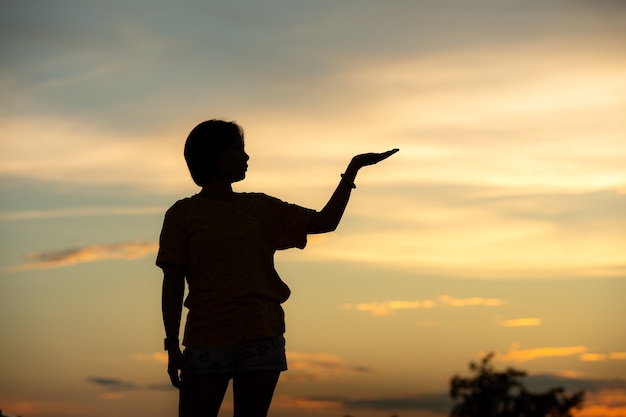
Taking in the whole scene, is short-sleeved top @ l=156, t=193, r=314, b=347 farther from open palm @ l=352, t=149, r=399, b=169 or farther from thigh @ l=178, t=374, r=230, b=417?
open palm @ l=352, t=149, r=399, b=169

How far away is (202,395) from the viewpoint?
5785 mm

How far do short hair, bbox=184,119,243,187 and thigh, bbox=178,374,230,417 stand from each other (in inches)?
46.5

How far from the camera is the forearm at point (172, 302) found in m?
5.96

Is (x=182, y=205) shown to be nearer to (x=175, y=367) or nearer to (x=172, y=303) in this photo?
(x=172, y=303)

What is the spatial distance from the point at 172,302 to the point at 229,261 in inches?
16.6

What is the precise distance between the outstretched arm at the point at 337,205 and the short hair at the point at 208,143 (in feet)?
2.19

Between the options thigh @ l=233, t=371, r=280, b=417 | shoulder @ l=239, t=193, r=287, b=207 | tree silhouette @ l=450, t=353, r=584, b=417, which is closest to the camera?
thigh @ l=233, t=371, r=280, b=417

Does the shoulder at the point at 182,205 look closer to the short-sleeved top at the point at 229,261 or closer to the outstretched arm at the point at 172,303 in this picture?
the short-sleeved top at the point at 229,261

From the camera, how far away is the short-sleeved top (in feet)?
19.1

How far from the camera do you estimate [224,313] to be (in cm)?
583

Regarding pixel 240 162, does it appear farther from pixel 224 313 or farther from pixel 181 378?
pixel 181 378

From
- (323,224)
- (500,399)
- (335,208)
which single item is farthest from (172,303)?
(500,399)

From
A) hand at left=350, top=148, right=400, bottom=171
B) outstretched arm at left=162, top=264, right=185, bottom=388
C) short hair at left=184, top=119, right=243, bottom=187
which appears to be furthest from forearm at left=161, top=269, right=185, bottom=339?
hand at left=350, top=148, right=400, bottom=171

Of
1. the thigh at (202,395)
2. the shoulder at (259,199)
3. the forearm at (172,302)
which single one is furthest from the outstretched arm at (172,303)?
the shoulder at (259,199)
